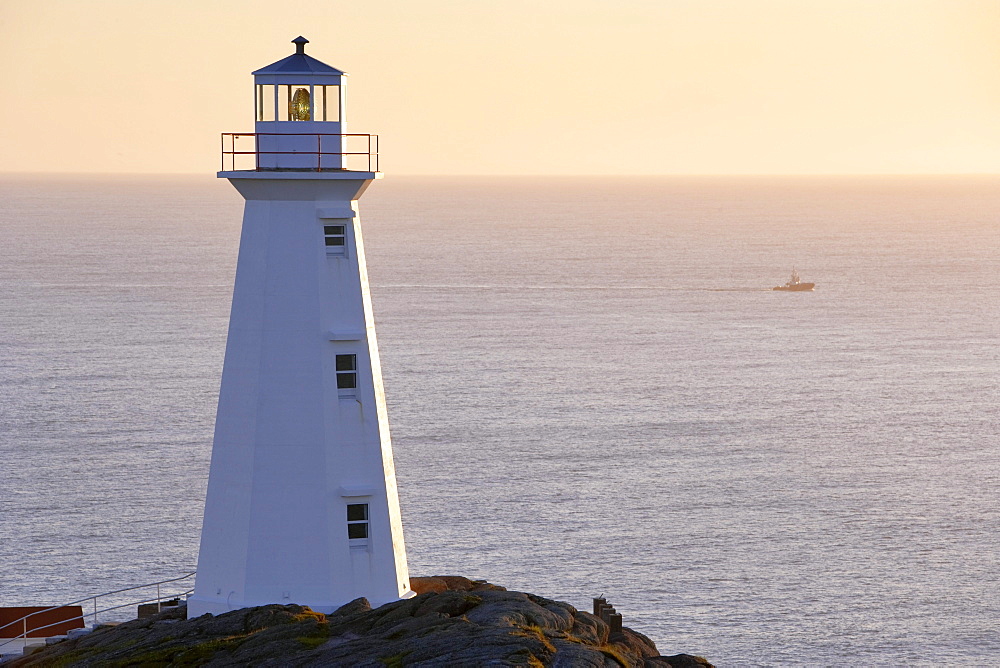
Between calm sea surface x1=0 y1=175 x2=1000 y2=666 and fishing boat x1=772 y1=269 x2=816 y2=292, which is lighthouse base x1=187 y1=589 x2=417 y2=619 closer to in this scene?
calm sea surface x1=0 y1=175 x2=1000 y2=666

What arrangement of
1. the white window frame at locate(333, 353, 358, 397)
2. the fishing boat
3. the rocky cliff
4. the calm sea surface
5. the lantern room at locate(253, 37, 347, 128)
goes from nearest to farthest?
the rocky cliff → the white window frame at locate(333, 353, 358, 397) → the lantern room at locate(253, 37, 347, 128) → the calm sea surface → the fishing boat

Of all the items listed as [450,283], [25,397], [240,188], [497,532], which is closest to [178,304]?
[450,283]

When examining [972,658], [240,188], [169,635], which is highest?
[240,188]

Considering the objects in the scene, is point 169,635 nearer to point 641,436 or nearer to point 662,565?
point 662,565

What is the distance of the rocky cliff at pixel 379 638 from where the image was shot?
761 inches

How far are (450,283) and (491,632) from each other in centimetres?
14028

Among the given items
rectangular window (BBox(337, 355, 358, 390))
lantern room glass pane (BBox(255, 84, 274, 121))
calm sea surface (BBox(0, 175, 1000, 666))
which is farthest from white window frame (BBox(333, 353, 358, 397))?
calm sea surface (BBox(0, 175, 1000, 666))

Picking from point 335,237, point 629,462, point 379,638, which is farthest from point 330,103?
point 629,462

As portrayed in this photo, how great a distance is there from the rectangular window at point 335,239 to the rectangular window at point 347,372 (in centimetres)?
163

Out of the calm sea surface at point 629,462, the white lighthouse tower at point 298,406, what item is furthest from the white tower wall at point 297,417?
the calm sea surface at point 629,462

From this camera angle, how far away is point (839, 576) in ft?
176

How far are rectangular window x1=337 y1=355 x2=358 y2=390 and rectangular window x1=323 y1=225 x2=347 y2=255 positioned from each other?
1629 mm

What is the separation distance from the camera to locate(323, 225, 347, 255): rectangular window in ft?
71.5

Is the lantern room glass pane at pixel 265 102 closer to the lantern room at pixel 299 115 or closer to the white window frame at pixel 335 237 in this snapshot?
the lantern room at pixel 299 115
